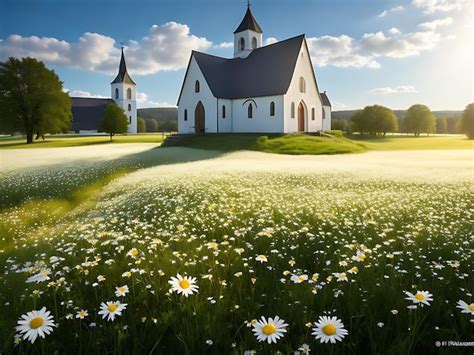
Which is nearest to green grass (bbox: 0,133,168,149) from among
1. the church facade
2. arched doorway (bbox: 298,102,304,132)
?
arched doorway (bbox: 298,102,304,132)

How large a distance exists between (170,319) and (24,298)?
2.18 m

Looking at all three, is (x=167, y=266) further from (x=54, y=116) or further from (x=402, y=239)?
(x=54, y=116)

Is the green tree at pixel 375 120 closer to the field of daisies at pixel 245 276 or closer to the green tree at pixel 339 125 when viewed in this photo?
the green tree at pixel 339 125

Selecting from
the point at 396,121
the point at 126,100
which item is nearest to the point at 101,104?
the point at 126,100

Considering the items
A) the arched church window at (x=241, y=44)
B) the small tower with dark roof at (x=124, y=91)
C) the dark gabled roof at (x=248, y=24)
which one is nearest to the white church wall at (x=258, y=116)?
the arched church window at (x=241, y=44)

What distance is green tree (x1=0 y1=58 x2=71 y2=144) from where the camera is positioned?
190 ft

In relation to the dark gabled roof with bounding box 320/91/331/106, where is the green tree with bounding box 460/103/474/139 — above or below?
below

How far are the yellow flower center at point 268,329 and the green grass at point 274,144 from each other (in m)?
37.1

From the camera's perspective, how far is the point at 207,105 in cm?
5612

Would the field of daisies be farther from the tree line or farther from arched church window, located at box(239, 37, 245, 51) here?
the tree line

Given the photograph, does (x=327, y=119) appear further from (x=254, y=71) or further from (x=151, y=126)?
(x=151, y=126)

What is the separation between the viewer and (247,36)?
61469 mm

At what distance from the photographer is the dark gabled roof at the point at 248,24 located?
2426 inches

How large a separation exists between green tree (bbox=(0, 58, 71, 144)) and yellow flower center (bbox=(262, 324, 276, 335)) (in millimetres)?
66105
